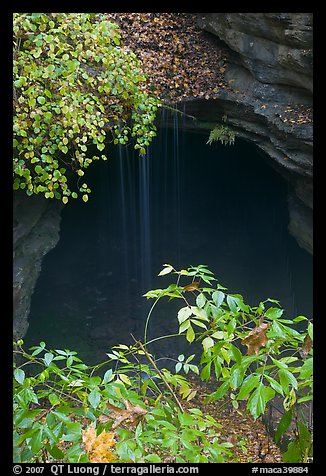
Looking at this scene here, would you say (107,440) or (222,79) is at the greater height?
(222,79)

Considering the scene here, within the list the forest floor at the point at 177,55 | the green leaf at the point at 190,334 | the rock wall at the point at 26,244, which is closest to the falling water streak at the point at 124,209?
the rock wall at the point at 26,244

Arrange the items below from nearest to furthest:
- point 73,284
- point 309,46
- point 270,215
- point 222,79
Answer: point 309,46
point 222,79
point 73,284
point 270,215

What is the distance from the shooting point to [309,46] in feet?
15.4

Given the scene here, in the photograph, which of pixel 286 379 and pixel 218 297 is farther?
pixel 218 297

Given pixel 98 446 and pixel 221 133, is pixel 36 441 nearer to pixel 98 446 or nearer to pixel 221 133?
pixel 98 446

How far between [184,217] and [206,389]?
3.76 meters

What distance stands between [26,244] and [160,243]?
3.09 meters

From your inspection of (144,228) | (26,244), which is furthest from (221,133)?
(26,244)

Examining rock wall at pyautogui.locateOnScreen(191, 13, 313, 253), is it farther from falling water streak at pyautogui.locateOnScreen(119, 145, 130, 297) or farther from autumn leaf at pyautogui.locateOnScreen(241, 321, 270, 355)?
autumn leaf at pyautogui.locateOnScreen(241, 321, 270, 355)

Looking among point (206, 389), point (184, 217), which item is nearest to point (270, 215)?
point (184, 217)

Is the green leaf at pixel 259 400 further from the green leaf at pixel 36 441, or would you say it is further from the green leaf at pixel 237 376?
the green leaf at pixel 36 441

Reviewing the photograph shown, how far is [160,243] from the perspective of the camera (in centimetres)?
828

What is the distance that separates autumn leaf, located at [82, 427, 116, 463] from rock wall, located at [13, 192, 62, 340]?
4506mm
